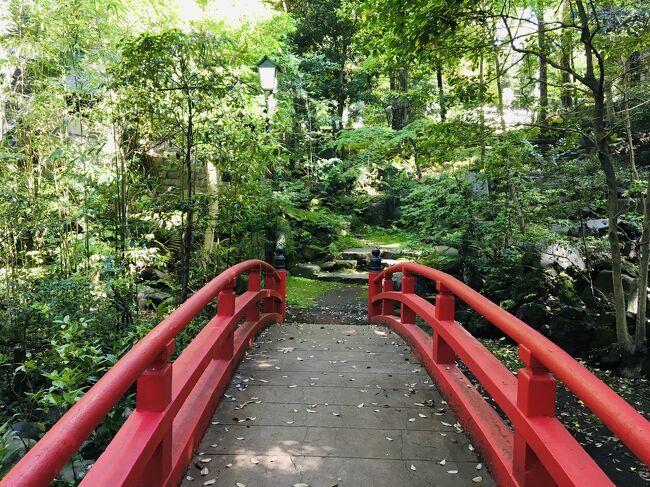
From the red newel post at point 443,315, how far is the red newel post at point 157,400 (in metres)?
1.97

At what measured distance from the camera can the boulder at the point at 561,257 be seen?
7.47m

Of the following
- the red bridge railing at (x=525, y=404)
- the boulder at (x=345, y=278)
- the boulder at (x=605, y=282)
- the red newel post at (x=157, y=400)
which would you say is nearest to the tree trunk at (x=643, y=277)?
the boulder at (x=605, y=282)

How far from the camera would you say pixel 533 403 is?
198 cm

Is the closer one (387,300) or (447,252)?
(387,300)

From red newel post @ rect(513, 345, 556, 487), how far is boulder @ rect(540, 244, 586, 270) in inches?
230

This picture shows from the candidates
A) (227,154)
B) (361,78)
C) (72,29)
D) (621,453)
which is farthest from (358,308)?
(361,78)

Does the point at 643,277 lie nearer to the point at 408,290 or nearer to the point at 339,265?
the point at 408,290

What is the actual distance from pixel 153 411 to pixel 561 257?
23.3 ft

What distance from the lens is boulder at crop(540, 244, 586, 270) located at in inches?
294

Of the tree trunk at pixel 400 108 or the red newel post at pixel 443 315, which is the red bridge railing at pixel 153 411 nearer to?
the red newel post at pixel 443 315

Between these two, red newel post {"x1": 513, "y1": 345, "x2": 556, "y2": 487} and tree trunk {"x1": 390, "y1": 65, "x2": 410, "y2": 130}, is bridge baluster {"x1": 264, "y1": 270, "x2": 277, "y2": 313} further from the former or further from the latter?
tree trunk {"x1": 390, "y1": 65, "x2": 410, "y2": 130}

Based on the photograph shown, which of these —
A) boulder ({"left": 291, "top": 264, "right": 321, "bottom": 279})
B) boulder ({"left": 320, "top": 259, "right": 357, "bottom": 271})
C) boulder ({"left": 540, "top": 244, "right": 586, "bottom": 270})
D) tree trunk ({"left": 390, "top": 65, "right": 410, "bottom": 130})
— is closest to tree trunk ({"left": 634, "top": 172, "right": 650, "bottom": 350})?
boulder ({"left": 540, "top": 244, "right": 586, "bottom": 270})

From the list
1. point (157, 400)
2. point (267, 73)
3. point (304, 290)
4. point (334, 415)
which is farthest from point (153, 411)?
point (304, 290)

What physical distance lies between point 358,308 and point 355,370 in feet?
18.2
